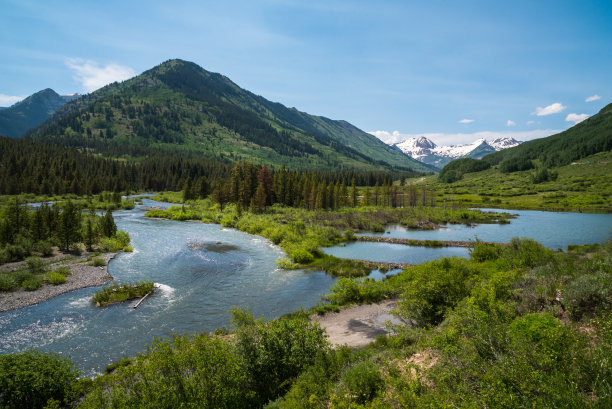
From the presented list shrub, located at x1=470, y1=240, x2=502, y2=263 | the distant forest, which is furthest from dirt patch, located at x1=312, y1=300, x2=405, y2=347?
the distant forest

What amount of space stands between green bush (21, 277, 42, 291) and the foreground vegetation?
1658cm

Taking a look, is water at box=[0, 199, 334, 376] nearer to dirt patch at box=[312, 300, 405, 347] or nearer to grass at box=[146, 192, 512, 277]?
grass at box=[146, 192, 512, 277]

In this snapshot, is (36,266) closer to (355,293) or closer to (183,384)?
(183,384)

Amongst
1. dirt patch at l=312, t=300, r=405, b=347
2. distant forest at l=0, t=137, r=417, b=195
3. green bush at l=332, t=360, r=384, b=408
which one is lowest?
dirt patch at l=312, t=300, r=405, b=347

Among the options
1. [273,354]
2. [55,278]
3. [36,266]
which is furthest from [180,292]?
[273,354]

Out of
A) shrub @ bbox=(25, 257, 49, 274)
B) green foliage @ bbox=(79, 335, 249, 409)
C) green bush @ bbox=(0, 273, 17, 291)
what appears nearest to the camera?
green foliage @ bbox=(79, 335, 249, 409)

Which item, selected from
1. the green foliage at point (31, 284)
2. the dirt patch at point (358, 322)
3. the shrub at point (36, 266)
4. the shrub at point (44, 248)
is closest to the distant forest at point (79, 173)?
the shrub at point (44, 248)

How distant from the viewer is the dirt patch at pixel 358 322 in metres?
19.5

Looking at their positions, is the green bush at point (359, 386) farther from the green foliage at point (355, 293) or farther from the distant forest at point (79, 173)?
the distant forest at point (79, 173)

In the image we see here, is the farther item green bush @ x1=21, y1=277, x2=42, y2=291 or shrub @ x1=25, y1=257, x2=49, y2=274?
shrub @ x1=25, y1=257, x2=49, y2=274

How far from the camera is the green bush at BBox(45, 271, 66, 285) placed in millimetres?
27141

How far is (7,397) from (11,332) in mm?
10503

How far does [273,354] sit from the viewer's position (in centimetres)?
1369

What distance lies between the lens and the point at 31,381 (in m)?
12.2
